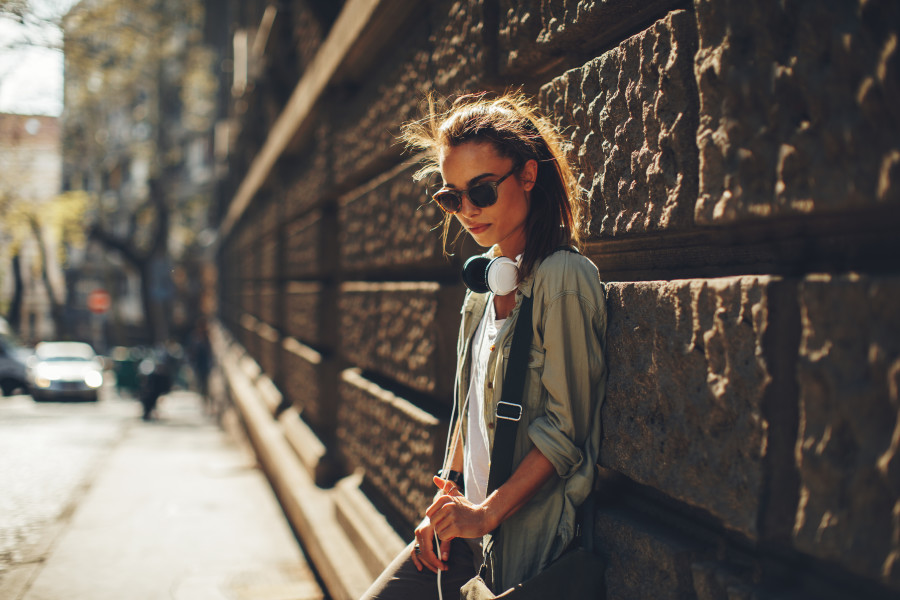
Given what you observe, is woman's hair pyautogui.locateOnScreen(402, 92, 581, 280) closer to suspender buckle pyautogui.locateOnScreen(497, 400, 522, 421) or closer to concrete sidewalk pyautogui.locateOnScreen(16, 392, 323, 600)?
suspender buckle pyautogui.locateOnScreen(497, 400, 522, 421)

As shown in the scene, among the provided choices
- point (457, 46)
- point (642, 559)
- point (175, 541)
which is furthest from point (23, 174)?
point (642, 559)

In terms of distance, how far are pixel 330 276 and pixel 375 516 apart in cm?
268

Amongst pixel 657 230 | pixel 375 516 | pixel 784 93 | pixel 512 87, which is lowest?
pixel 375 516

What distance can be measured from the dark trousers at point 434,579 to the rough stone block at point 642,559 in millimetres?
396

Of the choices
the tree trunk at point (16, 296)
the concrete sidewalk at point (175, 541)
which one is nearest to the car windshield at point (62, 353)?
the concrete sidewalk at point (175, 541)

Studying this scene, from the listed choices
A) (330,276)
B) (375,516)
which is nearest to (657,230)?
(375,516)

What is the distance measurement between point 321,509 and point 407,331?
2.01 meters

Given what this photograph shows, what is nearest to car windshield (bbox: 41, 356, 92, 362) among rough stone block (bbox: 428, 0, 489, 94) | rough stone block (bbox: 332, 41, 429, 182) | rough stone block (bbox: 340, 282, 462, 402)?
rough stone block (bbox: 332, 41, 429, 182)

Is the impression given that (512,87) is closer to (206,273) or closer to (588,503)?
(588,503)

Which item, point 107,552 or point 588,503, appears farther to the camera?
point 107,552

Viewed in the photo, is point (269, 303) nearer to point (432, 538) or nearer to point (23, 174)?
point (432, 538)

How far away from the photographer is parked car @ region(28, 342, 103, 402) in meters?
22.1

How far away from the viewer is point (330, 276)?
6.44 meters

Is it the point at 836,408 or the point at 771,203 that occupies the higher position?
the point at 771,203
